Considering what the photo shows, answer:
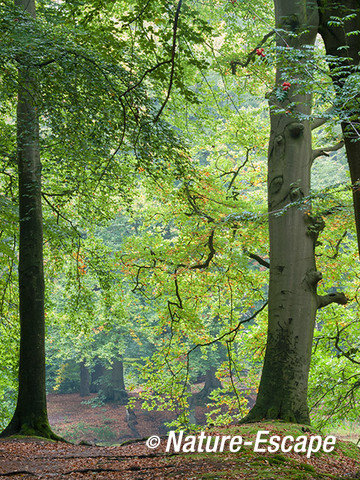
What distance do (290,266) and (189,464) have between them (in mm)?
3398

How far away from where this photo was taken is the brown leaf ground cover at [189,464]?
365 centimetres

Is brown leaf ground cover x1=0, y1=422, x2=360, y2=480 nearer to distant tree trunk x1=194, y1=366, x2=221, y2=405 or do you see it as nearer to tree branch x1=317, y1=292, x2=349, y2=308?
tree branch x1=317, y1=292, x2=349, y2=308

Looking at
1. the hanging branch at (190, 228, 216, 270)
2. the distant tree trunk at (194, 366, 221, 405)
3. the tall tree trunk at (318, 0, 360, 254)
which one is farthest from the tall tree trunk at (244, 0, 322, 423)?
the distant tree trunk at (194, 366, 221, 405)

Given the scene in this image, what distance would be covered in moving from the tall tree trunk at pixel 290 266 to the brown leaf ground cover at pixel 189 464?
61 cm

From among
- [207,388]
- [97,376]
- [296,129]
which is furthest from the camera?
[97,376]

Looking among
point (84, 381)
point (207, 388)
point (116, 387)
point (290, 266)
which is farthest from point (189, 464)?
point (84, 381)

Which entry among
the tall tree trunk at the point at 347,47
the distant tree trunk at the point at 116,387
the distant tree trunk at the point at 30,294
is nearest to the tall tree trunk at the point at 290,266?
the tall tree trunk at the point at 347,47

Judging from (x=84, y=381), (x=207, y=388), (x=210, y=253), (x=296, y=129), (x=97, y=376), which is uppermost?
(x=296, y=129)

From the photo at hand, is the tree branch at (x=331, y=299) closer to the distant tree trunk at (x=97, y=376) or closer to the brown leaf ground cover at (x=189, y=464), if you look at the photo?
the brown leaf ground cover at (x=189, y=464)

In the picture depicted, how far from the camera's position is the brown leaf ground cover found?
365 cm

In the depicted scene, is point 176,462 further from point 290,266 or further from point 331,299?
point 331,299

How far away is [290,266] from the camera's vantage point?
21.5ft

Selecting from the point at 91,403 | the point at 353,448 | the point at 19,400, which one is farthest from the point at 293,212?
the point at 91,403

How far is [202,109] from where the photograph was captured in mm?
9375
